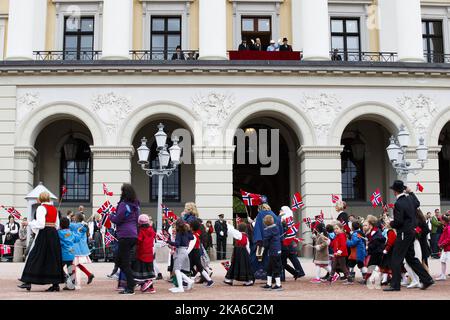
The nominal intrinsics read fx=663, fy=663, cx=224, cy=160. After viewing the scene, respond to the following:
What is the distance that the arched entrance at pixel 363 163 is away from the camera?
33.6 metres

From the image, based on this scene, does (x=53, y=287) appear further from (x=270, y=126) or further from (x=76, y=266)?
(x=270, y=126)

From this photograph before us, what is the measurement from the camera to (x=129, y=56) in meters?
31.3

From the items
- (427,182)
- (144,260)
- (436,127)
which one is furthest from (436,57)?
(144,260)

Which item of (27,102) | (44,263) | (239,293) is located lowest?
(239,293)

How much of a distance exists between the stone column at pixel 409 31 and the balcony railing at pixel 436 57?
8.91 feet

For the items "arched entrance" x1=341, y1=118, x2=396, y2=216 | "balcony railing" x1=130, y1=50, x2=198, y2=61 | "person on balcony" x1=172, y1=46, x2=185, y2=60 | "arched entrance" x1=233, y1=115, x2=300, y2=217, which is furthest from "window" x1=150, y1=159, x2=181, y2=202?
"arched entrance" x1=341, y1=118, x2=396, y2=216

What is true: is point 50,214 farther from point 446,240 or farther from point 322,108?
point 322,108

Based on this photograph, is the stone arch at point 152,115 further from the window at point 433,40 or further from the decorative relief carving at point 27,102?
the window at point 433,40

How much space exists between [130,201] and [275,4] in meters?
22.3

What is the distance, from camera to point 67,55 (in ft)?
107

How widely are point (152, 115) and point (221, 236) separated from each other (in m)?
6.45

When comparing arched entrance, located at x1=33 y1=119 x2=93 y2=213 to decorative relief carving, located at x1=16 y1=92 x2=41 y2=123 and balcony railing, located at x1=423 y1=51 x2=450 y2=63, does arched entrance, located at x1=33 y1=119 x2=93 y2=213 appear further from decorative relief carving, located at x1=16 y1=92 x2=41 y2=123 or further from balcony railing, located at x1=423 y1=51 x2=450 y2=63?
balcony railing, located at x1=423 y1=51 x2=450 y2=63

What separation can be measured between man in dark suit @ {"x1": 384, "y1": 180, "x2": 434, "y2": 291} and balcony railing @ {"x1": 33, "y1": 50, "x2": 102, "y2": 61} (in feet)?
69.2
